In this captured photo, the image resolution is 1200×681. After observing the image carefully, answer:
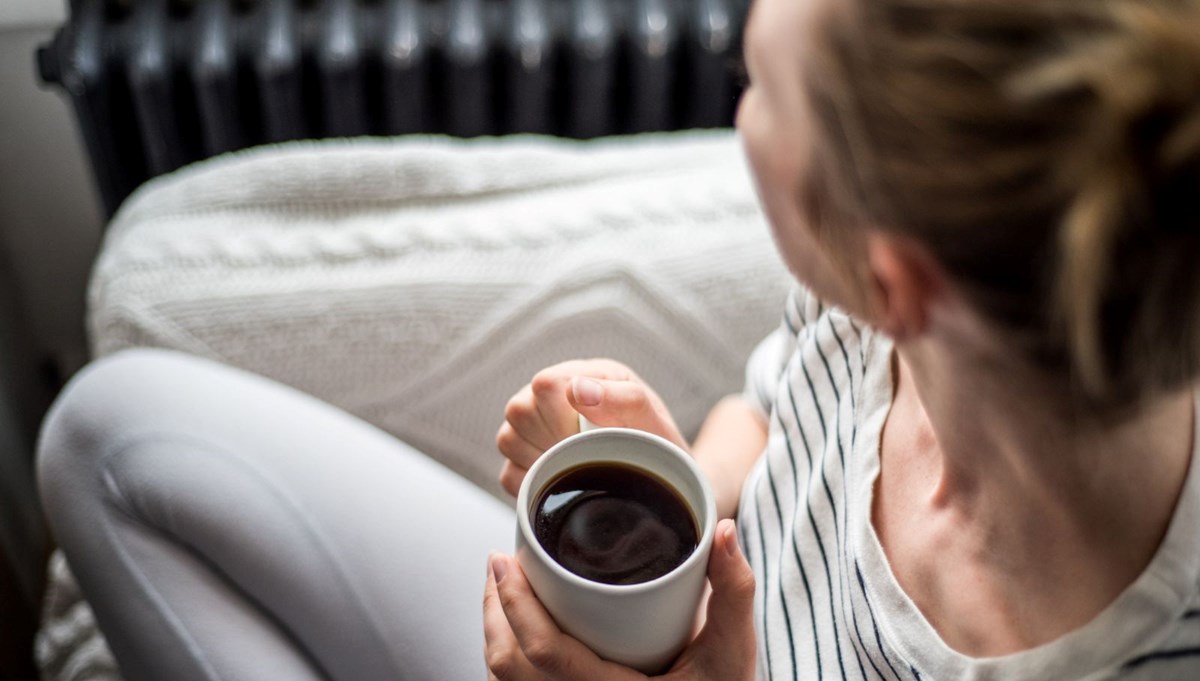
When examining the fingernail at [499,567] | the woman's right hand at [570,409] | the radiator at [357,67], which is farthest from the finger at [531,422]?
the radiator at [357,67]

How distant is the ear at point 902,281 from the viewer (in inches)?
16.3

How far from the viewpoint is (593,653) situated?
0.53 m

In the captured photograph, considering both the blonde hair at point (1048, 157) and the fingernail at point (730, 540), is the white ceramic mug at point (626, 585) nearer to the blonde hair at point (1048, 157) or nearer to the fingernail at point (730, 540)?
the fingernail at point (730, 540)

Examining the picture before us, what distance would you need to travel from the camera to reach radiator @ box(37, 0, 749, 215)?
3.93 feet

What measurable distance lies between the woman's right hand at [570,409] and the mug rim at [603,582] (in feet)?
0.23

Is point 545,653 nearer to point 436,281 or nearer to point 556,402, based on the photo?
point 556,402

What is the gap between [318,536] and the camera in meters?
0.74

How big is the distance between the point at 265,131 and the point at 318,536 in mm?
716

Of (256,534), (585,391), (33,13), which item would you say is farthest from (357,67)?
(585,391)

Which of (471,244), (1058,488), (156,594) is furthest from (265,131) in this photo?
(1058,488)

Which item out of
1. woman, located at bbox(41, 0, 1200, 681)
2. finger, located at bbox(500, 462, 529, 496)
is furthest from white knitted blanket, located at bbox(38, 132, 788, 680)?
finger, located at bbox(500, 462, 529, 496)

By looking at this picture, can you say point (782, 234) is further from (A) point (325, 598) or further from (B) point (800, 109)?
(A) point (325, 598)

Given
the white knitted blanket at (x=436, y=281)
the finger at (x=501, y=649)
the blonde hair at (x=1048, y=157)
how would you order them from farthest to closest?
the white knitted blanket at (x=436, y=281)
the finger at (x=501, y=649)
the blonde hair at (x=1048, y=157)

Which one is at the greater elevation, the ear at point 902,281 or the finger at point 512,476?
the ear at point 902,281
